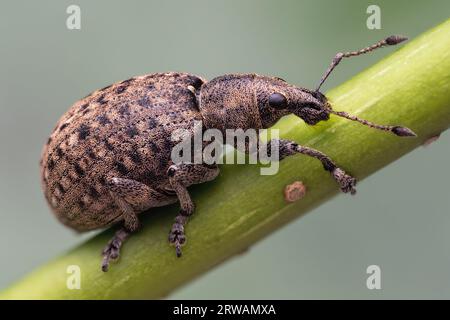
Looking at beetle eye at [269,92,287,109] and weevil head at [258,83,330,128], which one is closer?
weevil head at [258,83,330,128]

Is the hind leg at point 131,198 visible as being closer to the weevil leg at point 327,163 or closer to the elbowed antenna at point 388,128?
the weevil leg at point 327,163

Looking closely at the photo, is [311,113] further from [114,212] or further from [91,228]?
[91,228]

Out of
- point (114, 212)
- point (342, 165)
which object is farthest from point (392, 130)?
point (114, 212)

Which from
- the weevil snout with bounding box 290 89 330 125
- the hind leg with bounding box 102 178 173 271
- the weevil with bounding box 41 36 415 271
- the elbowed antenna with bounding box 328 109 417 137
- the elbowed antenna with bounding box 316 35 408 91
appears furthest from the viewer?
the weevil with bounding box 41 36 415 271

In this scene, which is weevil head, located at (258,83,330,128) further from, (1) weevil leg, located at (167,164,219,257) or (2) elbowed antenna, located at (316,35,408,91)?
(1) weevil leg, located at (167,164,219,257)

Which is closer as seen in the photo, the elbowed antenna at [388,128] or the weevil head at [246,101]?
Result: the elbowed antenna at [388,128]

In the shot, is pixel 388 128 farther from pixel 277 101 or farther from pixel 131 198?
pixel 131 198

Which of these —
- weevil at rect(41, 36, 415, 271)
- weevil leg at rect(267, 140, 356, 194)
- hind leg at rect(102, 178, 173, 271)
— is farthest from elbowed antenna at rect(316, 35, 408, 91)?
hind leg at rect(102, 178, 173, 271)

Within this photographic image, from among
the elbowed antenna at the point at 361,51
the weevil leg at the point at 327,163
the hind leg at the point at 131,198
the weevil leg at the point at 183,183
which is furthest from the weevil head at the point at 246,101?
the weevil leg at the point at 327,163
